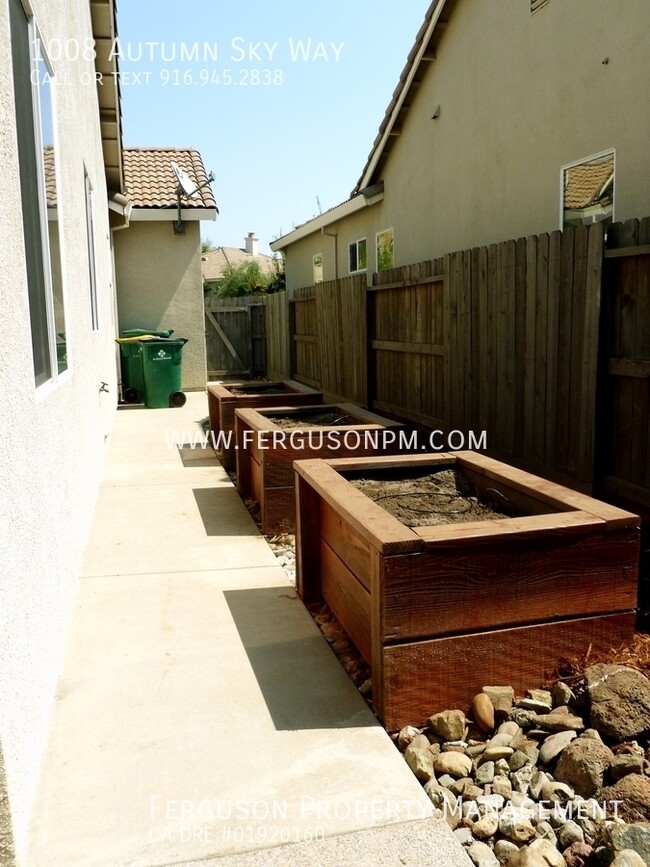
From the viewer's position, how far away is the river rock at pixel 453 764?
2.71 meters

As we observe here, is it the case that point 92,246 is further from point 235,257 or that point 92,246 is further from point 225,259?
point 235,257

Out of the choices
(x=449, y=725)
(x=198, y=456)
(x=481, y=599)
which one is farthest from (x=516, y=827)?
(x=198, y=456)

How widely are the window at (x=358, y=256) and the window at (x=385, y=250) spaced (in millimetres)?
795

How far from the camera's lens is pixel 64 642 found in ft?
12.2

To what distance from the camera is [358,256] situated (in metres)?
16.8

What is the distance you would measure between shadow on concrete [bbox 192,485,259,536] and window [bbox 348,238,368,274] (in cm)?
1007

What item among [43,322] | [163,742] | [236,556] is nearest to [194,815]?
[163,742]

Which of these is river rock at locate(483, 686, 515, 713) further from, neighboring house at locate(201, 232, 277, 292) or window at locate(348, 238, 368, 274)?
neighboring house at locate(201, 232, 277, 292)

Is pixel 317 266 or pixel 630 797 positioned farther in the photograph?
pixel 317 266

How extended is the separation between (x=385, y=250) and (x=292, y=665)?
12392 mm

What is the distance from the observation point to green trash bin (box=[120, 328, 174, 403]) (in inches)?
560

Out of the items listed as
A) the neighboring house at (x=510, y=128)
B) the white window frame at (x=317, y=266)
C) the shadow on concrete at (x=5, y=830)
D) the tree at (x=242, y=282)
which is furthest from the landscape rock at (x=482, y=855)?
the tree at (x=242, y=282)

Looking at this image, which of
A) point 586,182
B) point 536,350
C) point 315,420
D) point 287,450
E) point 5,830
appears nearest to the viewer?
point 5,830

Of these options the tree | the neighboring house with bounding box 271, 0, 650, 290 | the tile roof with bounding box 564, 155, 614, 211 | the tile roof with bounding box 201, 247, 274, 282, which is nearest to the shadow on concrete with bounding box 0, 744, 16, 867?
the neighboring house with bounding box 271, 0, 650, 290
